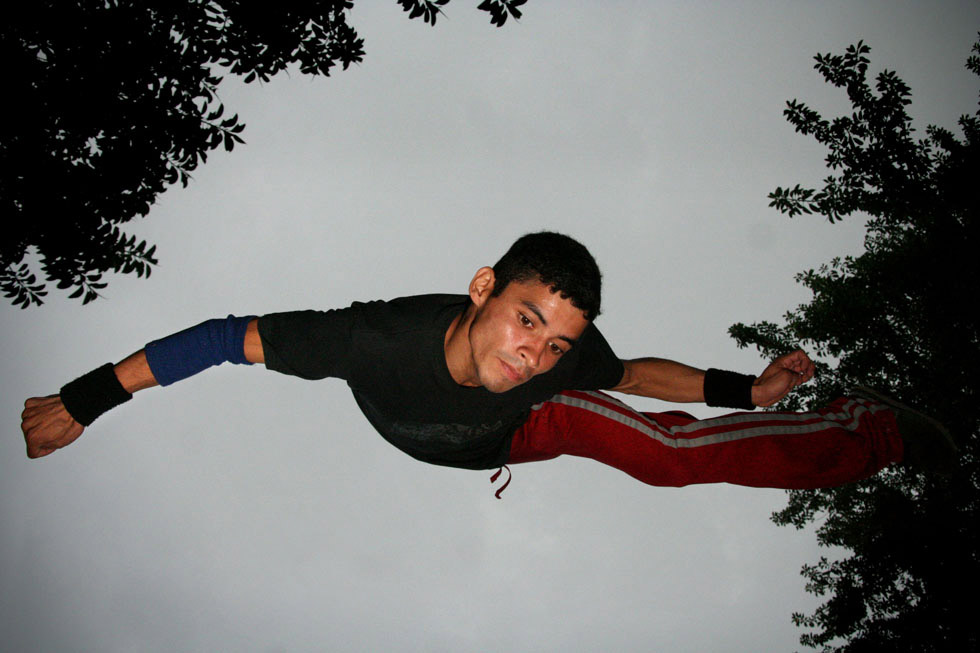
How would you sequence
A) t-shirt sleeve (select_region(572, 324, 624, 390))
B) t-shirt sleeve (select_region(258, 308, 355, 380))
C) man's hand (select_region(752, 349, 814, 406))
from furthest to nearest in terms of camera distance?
1. t-shirt sleeve (select_region(572, 324, 624, 390))
2. man's hand (select_region(752, 349, 814, 406))
3. t-shirt sleeve (select_region(258, 308, 355, 380))

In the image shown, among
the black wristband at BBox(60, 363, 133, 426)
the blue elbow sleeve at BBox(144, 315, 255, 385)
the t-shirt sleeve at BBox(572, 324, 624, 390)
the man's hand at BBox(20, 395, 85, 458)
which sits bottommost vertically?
the man's hand at BBox(20, 395, 85, 458)

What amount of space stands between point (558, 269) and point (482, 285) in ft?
1.62

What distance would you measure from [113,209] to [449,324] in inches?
114

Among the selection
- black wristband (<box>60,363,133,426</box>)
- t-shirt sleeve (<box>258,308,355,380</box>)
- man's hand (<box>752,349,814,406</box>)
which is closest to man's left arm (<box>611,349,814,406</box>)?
man's hand (<box>752,349,814,406</box>)

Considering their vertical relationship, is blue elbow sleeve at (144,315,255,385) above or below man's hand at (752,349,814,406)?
below

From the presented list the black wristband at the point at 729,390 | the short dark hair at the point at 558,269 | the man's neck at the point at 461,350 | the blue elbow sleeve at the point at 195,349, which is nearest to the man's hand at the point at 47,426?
the blue elbow sleeve at the point at 195,349

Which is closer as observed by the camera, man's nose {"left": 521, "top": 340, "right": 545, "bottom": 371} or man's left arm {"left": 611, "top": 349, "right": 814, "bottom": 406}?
man's nose {"left": 521, "top": 340, "right": 545, "bottom": 371}

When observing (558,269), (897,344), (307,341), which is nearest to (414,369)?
(307,341)

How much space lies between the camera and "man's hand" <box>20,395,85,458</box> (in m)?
2.45

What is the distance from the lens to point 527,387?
307 centimetres

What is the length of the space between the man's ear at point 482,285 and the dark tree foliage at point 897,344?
2.56 meters

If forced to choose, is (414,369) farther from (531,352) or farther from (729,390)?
(729,390)

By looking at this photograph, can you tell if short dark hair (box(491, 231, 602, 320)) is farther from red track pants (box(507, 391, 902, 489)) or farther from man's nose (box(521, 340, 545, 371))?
red track pants (box(507, 391, 902, 489))

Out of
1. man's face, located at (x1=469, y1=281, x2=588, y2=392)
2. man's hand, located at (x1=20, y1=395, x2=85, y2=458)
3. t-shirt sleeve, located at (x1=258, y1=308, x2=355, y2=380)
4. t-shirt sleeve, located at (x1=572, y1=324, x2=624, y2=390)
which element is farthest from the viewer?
t-shirt sleeve, located at (x1=572, y1=324, x2=624, y2=390)
